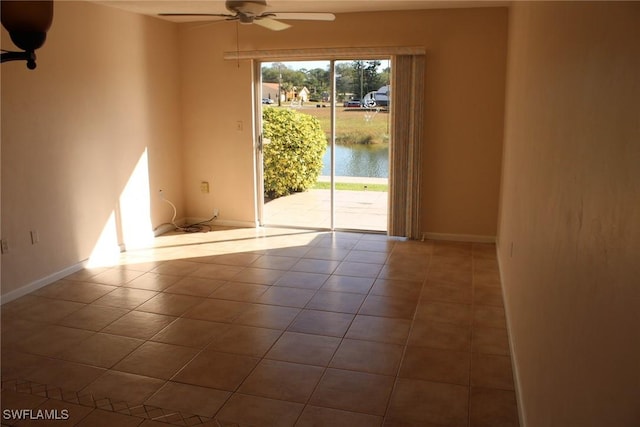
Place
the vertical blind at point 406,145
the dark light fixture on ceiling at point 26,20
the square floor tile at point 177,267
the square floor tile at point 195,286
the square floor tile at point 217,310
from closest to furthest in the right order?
the dark light fixture on ceiling at point 26,20 → the square floor tile at point 217,310 → the square floor tile at point 195,286 → the square floor tile at point 177,267 → the vertical blind at point 406,145

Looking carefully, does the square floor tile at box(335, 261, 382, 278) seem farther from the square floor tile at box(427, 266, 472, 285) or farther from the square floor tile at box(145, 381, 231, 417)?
the square floor tile at box(145, 381, 231, 417)

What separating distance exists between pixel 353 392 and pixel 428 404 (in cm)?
39

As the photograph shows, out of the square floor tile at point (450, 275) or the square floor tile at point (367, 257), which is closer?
the square floor tile at point (450, 275)

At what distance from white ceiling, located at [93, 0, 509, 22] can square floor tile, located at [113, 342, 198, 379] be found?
3.13 meters

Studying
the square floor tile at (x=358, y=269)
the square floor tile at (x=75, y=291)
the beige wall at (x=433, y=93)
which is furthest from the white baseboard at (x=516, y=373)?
the square floor tile at (x=75, y=291)

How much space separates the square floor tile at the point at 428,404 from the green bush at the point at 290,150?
12.5 ft

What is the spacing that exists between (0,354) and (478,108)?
15.1ft

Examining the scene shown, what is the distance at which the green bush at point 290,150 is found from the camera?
624cm

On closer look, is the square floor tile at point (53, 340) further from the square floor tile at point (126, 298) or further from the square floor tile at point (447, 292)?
the square floor tile at point (447, 292)

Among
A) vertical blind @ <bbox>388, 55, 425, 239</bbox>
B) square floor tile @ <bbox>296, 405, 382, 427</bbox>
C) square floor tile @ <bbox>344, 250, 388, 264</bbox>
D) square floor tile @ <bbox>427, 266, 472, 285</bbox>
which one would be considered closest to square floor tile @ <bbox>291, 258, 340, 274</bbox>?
square floor tile @ <bbox>344, 250, 388, 264</bbox>

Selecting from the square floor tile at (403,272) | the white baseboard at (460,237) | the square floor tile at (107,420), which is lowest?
the square floor tile at (107,420)

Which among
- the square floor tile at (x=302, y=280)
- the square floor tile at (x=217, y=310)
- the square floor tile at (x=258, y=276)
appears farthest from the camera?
the square floor tile at (x=258, y=276)

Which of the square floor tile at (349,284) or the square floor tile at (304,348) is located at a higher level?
the square floor tile at (349,284)

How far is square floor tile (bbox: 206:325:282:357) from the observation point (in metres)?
3.19
